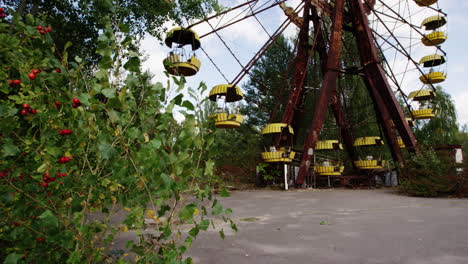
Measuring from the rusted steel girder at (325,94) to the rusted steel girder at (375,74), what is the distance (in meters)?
1.06

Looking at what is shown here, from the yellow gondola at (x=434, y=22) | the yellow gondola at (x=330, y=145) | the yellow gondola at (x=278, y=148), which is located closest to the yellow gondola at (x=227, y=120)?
the yellow gondola at (x=278, y=148)

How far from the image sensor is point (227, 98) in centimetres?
1162

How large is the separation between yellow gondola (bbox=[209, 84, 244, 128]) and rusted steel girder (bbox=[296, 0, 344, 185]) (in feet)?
9.12

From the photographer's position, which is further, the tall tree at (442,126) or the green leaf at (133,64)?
the tall tree at (442,126)

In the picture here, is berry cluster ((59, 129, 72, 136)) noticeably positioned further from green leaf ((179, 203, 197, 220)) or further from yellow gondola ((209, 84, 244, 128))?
yellow gondola ((209, 84, 244, 128))

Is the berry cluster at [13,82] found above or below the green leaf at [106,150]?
above

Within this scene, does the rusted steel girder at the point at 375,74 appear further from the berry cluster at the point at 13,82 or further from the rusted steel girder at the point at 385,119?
the berry cluster at the point at 13,82

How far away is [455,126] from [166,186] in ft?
69.8

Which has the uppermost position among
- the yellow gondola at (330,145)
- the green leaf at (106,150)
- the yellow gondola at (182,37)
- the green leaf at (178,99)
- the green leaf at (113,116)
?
the yellow gondola at (182,37)

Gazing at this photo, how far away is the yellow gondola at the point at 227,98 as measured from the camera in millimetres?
10086

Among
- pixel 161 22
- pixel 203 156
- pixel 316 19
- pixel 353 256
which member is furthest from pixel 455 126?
pixel 203 156

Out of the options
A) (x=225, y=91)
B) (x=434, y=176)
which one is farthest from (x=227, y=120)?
(x=434, y=176)

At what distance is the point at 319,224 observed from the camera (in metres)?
3.83

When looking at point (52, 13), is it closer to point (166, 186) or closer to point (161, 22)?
point (161, 22)
